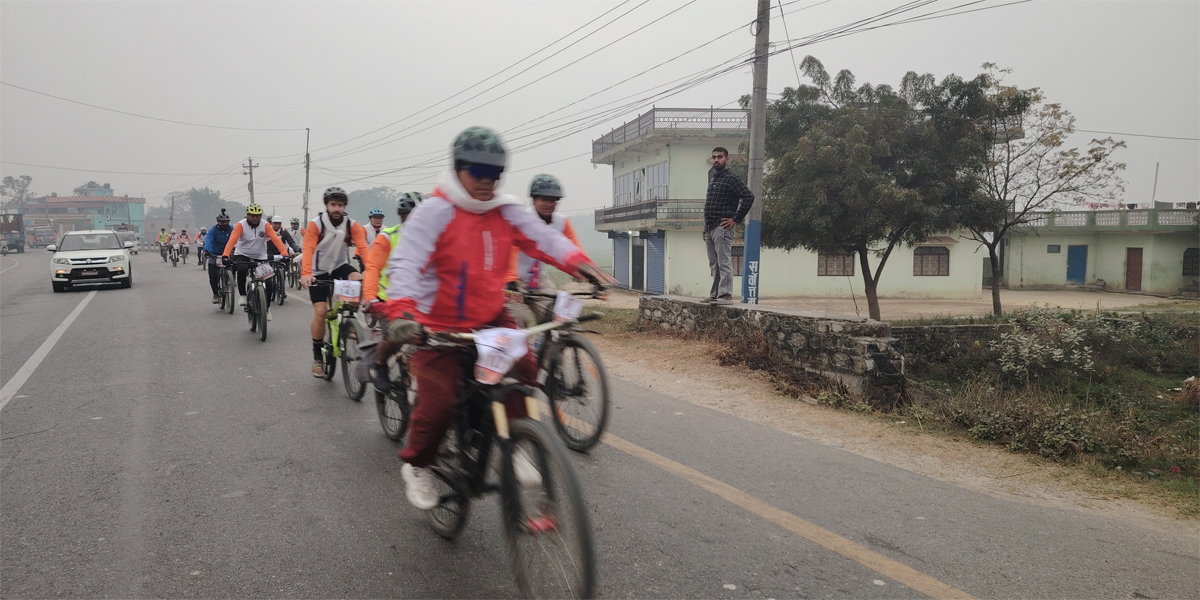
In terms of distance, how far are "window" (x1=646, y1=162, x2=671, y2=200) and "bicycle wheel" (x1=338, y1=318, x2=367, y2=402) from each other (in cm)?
2487

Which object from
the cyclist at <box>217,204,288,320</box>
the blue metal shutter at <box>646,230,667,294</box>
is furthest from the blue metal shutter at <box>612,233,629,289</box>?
the cyclist at <box>217,204,288,320</box>

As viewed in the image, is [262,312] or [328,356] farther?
[262,312]

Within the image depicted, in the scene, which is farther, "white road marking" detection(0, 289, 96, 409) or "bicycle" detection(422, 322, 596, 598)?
"white road marking" detection(0, 289, 96, 409)

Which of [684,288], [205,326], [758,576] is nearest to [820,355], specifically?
[758,576]

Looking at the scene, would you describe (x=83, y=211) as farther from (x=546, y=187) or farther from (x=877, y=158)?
(x=546, y=187)

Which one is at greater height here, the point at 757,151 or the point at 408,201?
the point at 757,151

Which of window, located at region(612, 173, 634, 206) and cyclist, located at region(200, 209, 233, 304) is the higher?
window, located at region(612, 173, 634, 206)

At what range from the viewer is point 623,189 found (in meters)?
36.6

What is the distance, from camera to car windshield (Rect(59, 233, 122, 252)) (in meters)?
18.8

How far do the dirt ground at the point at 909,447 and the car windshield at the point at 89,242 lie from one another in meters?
16.6

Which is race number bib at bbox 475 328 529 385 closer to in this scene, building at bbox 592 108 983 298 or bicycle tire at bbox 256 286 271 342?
bicycle tire at bbox 256 286 271 342

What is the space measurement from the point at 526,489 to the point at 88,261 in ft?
63.5

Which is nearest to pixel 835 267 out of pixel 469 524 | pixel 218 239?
pixel 218 239

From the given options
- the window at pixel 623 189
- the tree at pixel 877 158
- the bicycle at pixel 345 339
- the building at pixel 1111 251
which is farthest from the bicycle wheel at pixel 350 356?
the building at pixel 1111 251
